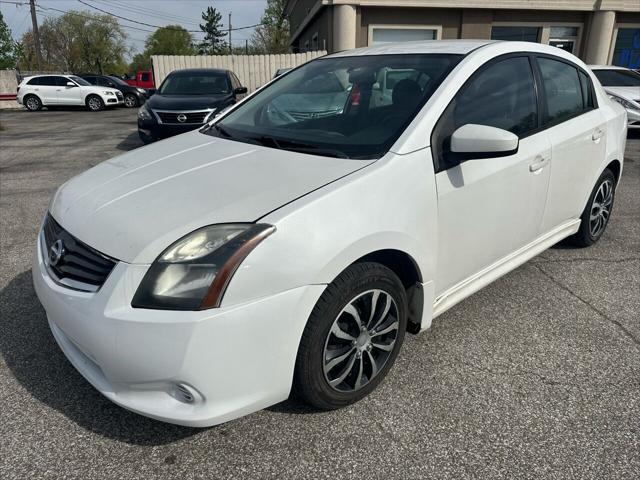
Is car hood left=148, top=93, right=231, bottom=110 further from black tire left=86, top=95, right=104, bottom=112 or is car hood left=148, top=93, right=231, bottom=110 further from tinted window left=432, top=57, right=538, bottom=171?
black tire left=86, top=95, right=104, bottom=112

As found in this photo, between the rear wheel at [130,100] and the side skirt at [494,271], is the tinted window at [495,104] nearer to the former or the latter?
the side skirt at [494,271]

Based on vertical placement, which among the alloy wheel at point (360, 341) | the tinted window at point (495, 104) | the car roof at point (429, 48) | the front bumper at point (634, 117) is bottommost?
the alloy wheel at point (360, 341)

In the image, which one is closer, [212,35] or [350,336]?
[350,336]

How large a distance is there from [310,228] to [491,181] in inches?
48.8

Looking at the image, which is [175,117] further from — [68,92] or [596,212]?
[68,92]

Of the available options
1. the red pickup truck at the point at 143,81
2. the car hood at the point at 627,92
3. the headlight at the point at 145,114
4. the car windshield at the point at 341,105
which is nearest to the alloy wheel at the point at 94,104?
the red pickup truck at the point at 143,81

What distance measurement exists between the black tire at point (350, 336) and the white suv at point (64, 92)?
72.7 ft

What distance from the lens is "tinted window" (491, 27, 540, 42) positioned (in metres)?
17.3

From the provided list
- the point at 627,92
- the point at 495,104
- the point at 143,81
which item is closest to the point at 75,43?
the point at 143,81

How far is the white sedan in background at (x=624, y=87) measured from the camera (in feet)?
32.5

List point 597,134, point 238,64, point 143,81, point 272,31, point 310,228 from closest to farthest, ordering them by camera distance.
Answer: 1. point 310,228
2. point 597,134
3. point 238,64
4. point 143,81
5. point 272,31

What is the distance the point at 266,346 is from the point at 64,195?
4.85ft

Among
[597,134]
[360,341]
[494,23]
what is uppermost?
[494,23]

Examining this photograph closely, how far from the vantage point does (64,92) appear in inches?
831
